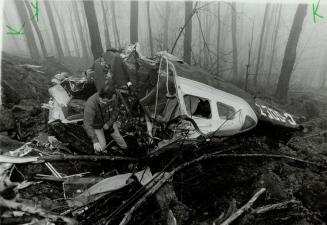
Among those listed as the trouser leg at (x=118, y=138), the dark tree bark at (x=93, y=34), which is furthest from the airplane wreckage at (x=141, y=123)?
the dark tree bark at (x=93, y=34)

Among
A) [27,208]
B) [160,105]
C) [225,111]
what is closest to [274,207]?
[225,111]

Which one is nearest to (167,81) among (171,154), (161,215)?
(171,154)

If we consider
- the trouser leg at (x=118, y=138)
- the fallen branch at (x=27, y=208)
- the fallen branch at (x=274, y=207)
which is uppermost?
the fallen branch at (x=27, y=208)

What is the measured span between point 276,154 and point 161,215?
115 inches

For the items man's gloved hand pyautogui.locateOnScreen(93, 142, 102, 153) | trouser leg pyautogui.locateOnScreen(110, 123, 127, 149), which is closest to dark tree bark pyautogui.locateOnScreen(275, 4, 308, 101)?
trouser leg pyautogui.locateOnScreen(110, 123, 127, 149)

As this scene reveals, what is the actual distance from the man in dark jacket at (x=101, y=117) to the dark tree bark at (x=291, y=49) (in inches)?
298

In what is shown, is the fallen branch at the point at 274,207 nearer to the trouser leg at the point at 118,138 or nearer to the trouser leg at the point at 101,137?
the trouser leg at the point at 118,138

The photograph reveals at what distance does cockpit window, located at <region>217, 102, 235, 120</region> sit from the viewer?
16.4 ft

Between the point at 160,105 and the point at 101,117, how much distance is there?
107 cm

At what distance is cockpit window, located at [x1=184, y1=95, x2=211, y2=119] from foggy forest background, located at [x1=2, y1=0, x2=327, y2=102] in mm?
5438

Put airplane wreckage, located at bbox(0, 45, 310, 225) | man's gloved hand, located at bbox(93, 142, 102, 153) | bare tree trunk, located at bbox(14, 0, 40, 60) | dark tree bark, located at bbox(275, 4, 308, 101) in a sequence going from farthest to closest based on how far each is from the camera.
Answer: bare tree trunk, located at bbox(14, 0, 40, 60)
dark tree bark, located at bbox(275, 4, 308, 101)
man's gloved hand, located at bbox(93, 142, 102, 153)
airplane wreckage, located at bbox(0, 45, 310, 225)

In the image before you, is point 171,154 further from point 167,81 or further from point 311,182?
point 311,182

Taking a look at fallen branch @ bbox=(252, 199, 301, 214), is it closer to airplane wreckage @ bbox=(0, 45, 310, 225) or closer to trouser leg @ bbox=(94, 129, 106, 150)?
airplane wreckage @ bbox=(0, 45, 310, 225)

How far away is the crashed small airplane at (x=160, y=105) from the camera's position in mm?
4637
